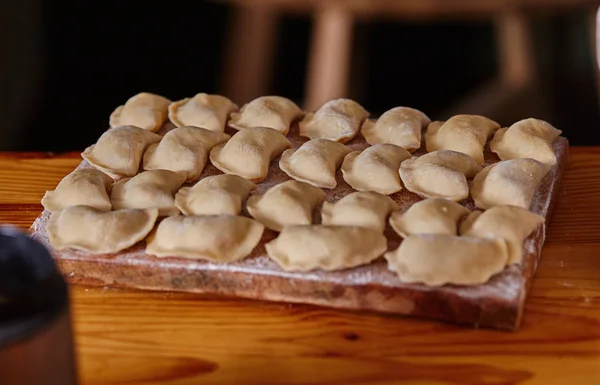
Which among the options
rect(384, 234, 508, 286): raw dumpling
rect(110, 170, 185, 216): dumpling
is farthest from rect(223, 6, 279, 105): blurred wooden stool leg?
rect(384, 234, 508, 286): raw dumpling

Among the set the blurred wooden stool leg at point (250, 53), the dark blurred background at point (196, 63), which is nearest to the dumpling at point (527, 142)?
the blurred wooden stool leg at point (250, 53)

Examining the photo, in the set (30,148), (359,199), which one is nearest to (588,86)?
(30,148)

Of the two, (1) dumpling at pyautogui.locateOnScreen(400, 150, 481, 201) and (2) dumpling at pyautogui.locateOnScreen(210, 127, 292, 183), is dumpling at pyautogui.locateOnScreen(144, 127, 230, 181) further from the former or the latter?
(1) dumpling at pyautogui.locateOnScreen(400, 150, 481, 201)

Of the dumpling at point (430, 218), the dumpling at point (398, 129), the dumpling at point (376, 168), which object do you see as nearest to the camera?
the dumpling at point (430, 218)

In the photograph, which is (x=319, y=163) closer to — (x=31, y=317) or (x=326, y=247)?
(x=326, y=247)

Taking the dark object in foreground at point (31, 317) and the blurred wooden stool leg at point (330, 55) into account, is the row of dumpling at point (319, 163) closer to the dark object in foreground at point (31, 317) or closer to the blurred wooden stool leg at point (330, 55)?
the dark object in foreground at point (31, 317)

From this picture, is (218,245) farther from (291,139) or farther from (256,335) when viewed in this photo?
(291,139)

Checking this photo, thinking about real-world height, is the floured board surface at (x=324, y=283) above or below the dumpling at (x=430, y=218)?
below
